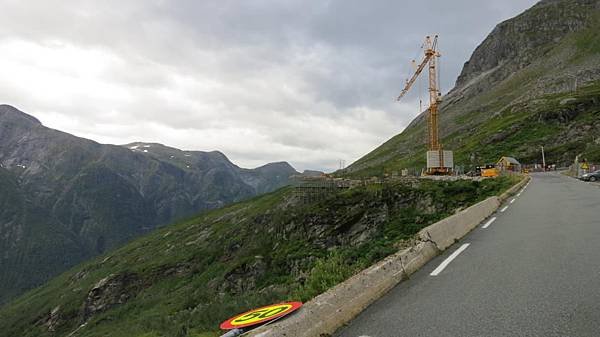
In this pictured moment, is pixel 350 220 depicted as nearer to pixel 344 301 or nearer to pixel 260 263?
pixel 260 263

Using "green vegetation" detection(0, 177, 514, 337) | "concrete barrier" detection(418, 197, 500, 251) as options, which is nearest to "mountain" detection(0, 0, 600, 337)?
"green vegetation" detection(0, 177, 514, 337)

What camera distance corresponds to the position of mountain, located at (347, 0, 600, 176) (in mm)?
88062

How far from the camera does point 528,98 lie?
117 m

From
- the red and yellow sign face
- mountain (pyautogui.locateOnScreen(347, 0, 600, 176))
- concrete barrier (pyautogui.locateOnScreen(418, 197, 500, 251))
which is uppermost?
mountain (pyautogui.locateOnScreen(347, 0, 600, 176))

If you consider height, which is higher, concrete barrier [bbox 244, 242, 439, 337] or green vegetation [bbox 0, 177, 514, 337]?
concrete barrier [bbox 244, 242, 439, 337]

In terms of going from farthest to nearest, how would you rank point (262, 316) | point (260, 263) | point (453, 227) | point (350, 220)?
point (260, 263), point (350, 220), point (453, 227), point (262, 316)

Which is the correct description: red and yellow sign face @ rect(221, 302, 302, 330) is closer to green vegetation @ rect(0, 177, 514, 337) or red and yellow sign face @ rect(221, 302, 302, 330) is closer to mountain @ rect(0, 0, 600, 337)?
green vegetation @ rect(0, 177, 514, 337)

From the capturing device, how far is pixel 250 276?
4850cm

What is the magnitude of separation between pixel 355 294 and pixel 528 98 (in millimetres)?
130390

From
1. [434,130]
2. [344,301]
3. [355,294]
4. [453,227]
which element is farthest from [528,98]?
[344,301]

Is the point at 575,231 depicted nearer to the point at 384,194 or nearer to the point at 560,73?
the point at 384,194

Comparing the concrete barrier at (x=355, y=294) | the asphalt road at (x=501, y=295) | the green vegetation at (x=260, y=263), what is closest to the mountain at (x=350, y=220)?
the green vegetation at (x=260, y=263)

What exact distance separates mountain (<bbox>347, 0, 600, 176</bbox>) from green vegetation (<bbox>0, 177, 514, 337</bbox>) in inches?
1624

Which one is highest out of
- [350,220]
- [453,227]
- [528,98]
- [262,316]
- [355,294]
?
[528,98]
